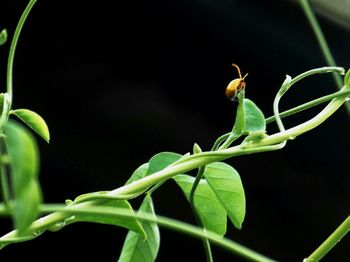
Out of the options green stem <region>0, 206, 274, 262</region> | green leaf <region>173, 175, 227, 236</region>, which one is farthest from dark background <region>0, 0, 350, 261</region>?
green stem <region>0, 206, 274, 262</region>

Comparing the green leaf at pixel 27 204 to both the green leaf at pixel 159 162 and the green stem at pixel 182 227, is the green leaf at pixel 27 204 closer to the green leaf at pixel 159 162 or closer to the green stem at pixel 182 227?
the green stem at pixel 182 227

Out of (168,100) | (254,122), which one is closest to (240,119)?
(254,122)

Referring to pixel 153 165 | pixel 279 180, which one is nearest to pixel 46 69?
pixel 279 180

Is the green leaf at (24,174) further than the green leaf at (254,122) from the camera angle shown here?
No

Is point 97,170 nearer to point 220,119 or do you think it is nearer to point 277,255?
point 220,119

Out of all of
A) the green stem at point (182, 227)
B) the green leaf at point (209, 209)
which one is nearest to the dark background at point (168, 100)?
the green leaf at point (209, 209)

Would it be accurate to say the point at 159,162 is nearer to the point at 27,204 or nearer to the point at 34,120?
the point at 34,120
